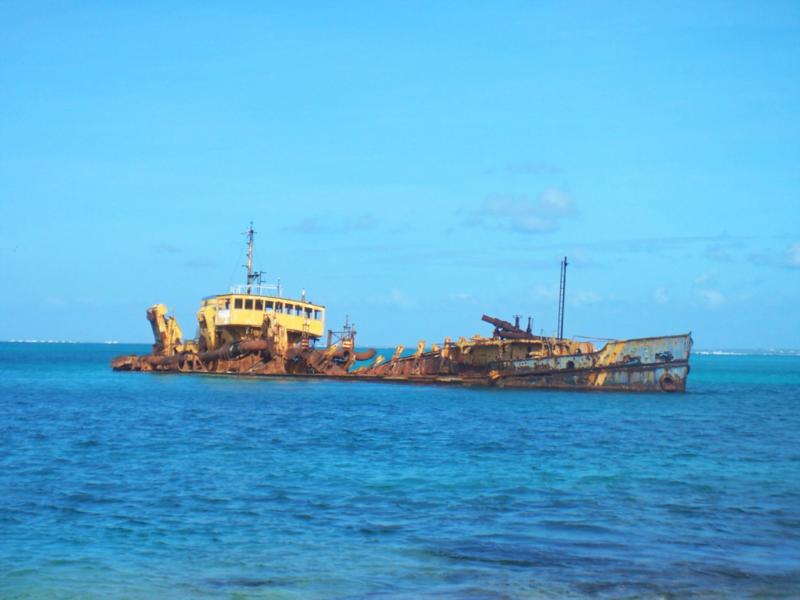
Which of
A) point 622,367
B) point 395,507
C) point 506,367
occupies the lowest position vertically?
point 395,507

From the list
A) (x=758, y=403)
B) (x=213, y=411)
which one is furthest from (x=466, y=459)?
(x=758, y=403)

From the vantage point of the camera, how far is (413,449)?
22.8 m

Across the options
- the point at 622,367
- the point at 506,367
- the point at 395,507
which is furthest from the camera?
the point at 506,367

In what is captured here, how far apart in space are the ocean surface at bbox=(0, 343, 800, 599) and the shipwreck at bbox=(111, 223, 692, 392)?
8416 mm

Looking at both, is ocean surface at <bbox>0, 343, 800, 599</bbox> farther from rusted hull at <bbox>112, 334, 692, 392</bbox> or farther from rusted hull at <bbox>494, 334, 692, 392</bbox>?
rusted hull at <bbox>112, 334, 692, 392</bbox>

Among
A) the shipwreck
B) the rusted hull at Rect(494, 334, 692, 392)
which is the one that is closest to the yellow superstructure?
the shipwreck

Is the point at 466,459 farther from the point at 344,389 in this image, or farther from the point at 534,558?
the point at 344,389

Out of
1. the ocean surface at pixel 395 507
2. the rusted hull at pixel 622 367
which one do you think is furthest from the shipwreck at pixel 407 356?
the ocean surface at pixel 395 507

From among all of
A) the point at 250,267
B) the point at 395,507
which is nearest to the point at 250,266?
the point at 250,267

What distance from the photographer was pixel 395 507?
15.3 metres

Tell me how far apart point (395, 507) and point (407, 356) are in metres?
31.6

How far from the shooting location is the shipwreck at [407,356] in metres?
39.6

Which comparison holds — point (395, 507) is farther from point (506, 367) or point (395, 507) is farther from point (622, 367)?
point (506, 367)

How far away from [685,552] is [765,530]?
2200 millimetres
